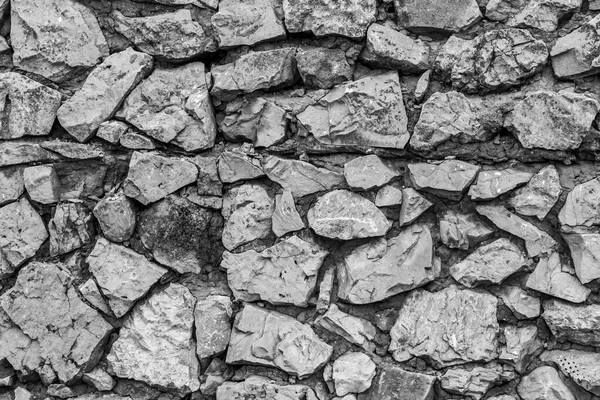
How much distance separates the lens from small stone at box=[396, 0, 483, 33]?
2.04 m

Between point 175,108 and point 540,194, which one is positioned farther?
point 175,108

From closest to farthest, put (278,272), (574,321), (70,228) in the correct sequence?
(574,321) → (278,272) → (70,228)

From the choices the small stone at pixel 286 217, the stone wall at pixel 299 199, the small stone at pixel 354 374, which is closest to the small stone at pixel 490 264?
the stone wall at pixel 299 199

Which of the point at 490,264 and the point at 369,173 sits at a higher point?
the point at 369,173

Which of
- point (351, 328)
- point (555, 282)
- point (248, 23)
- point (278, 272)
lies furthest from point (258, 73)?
point (555, 282)

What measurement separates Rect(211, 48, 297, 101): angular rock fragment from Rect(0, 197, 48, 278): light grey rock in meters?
0.76

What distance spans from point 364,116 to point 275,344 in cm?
78

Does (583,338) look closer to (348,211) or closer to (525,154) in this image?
(525,154)

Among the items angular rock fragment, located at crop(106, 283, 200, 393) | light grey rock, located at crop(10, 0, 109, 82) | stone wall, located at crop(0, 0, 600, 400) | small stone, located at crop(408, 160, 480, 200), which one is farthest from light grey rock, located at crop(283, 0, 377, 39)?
angular rock fragment, located at crop(106, 283, 200, 393)

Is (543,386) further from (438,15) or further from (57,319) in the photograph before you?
(57,319)

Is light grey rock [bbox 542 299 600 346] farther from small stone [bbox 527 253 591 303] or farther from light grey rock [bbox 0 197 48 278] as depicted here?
light grey rock [bbox 0 197 48 278]

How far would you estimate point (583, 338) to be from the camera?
190 centimetres

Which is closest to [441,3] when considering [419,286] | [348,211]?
[348,211]

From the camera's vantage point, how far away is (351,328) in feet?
6.71
